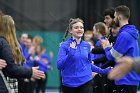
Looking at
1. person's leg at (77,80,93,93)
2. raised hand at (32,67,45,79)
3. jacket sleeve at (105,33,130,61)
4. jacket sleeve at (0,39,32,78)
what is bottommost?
person's leg at (77,80,93,93)

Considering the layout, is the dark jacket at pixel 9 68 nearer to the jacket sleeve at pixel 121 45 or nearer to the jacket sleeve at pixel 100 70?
the jacket sleeve at pixel 121 45

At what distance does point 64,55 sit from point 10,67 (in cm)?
279

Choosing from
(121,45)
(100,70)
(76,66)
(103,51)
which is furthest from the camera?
(103,51)

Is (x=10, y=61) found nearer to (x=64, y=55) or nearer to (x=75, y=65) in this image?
(x=64, y=55)

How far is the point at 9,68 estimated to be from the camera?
6.50 meters

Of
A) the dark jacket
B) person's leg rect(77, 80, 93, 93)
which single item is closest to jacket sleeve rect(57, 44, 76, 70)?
person's leg rect(77, 80, 93, 93)

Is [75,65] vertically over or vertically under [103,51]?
under

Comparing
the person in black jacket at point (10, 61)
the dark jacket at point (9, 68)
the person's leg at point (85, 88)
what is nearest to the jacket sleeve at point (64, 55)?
the person's leg at point (85, 88)

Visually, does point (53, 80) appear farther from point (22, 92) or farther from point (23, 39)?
point (22, 92)

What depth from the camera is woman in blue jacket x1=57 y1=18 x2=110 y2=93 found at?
30.3 feet

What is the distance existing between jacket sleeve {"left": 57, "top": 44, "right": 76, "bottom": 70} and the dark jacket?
2.59 m

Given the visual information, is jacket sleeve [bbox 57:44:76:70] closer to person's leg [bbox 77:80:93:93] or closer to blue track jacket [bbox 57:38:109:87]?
blue track jacket [bbox 57:38:109:87]

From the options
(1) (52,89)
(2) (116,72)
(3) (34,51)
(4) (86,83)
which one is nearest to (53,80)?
(1) (52,89)

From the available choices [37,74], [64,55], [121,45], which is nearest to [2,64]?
[37,74]
